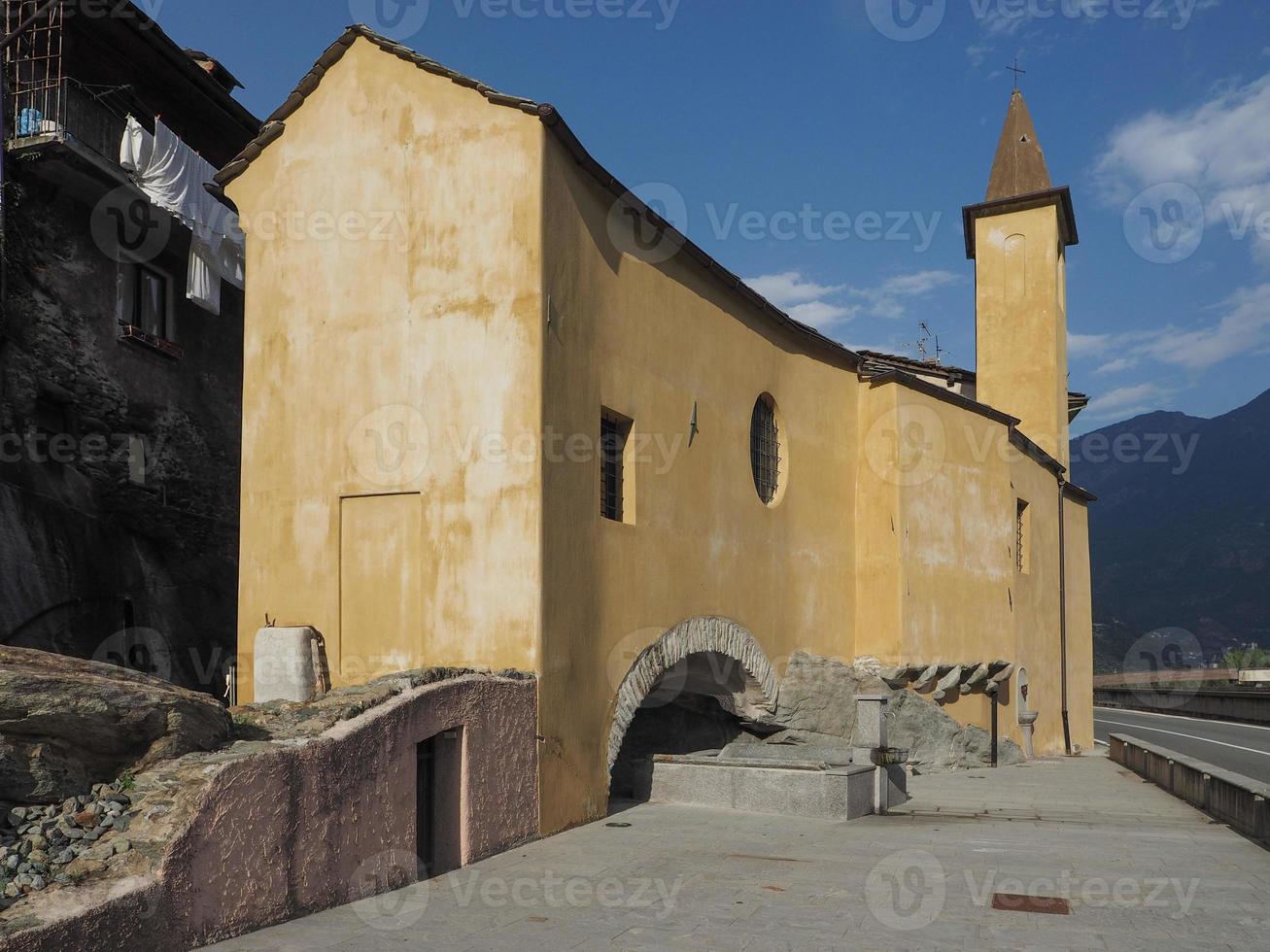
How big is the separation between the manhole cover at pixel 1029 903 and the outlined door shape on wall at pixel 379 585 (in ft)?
18.0

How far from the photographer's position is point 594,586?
10.9 metres

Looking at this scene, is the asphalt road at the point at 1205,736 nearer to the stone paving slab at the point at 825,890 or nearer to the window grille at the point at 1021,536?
the window grille at the point at 1021,536

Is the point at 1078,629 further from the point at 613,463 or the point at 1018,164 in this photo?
the point at 613,463

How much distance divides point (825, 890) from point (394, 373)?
20.6 feet

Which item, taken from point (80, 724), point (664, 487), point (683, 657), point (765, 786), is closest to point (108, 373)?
point (664, 487)

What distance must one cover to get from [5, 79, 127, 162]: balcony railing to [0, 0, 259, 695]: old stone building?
3 cm

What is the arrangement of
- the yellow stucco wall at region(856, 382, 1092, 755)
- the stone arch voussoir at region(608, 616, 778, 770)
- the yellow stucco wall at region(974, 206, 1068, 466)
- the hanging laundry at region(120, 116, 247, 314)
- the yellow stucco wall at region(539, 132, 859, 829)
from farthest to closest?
1. the yellow stucco wall at region(974, 206, 1068, 466)
2. the yellow stucco wall at region(856, 382, 1092, 755)
3. the hanging laundry at region(120, 116, 247, 314)
4. the stone arch voussoir at region(608, 616, 778, 770)
5. the yellow stucco wall at region(539, 132, 859, 829)

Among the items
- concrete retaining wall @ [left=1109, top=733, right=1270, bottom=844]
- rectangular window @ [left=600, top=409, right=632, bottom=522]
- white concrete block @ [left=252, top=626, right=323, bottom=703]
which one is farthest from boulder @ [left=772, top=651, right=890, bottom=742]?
white concrete block @ [left=252, top=626, right=323, bottom=703]

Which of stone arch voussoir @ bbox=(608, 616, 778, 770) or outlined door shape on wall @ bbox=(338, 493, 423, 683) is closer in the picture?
outlined door shape on wall @ bbox=(338, 493, 423, 683)

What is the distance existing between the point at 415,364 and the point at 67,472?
6.61 meters

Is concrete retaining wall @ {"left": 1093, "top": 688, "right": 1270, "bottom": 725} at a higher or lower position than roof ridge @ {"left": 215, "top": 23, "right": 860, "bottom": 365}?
lower

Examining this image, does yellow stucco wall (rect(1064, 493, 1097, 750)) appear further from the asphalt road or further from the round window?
the round window

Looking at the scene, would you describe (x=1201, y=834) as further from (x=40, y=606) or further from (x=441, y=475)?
(x=40, y=606)

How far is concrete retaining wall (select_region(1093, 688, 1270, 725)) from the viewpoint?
29.6 meters
